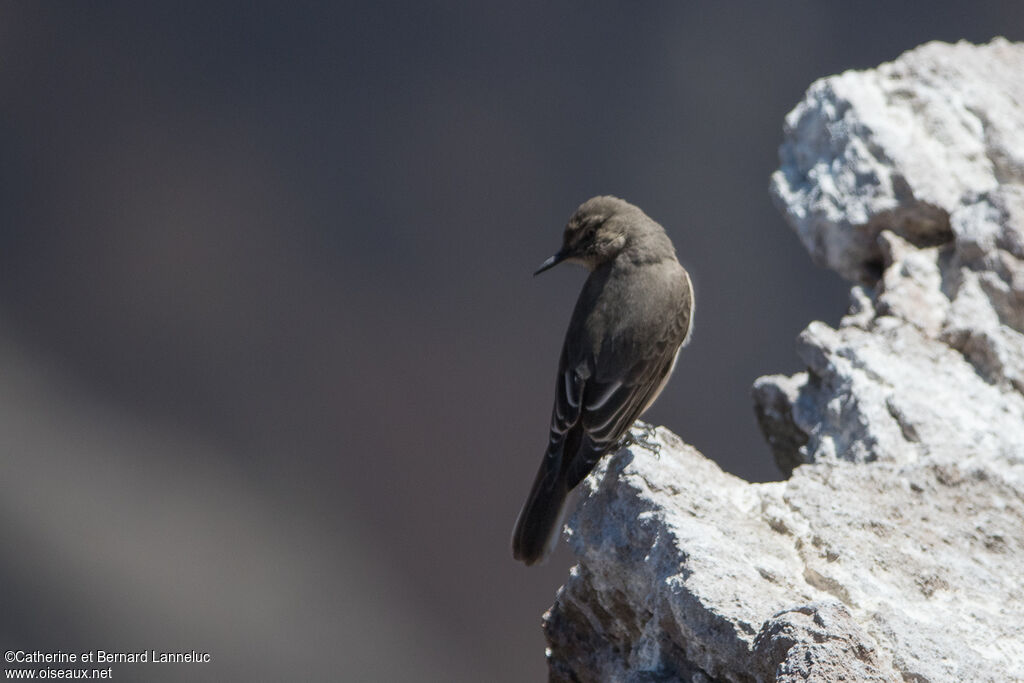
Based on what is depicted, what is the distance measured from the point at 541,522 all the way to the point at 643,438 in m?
0.52

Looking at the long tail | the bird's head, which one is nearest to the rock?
the long tail

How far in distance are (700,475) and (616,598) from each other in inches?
20.5

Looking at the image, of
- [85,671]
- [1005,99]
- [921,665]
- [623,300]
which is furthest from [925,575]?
[85,671]

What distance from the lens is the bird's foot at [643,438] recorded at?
3.59 m

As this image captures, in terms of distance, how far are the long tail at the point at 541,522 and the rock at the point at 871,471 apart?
14.6 inches

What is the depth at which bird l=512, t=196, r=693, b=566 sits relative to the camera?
401cm

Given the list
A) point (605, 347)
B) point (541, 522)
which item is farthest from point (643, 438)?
point (605, 347)

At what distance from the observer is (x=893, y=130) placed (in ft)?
17.4

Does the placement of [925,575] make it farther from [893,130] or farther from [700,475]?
[893,130]

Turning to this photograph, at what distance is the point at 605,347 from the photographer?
179 inches

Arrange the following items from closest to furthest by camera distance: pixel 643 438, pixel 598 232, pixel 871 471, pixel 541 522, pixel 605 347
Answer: pixel 871 471
pixel 643 438
pixel 541 522
pixel 605 347
pixel 598 232

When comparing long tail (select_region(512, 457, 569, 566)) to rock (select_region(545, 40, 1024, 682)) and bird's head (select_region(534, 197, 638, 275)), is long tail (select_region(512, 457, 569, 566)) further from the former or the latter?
bird's head (select_region(534, 197, 638, 275))

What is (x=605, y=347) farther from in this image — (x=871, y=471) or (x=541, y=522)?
(x=871, y=471)

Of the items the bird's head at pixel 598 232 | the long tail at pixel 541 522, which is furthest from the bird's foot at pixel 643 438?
the bird's head at pixel 598 232
